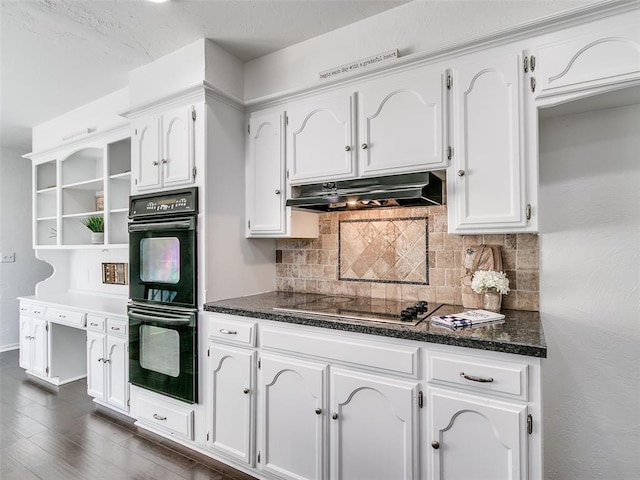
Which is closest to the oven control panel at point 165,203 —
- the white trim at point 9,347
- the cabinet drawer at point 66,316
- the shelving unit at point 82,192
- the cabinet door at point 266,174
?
the cabinet door at point 266,174

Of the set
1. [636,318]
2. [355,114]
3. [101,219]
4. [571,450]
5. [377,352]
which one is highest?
[355,114]

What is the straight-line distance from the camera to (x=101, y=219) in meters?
3.52

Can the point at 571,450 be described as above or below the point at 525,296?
below

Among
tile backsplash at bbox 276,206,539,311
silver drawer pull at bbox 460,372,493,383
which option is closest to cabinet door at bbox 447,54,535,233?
tile backsplash at bbox 276,206,539,311

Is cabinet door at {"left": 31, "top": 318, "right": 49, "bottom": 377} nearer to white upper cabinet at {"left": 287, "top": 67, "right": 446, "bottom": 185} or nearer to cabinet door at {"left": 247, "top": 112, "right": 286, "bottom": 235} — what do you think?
cabinet door at {"left": 247, "top": 112, "right": 286, "bottom": 235}

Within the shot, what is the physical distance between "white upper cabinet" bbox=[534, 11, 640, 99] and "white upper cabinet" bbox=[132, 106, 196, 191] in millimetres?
1999

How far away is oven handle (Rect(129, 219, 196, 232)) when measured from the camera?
233cm

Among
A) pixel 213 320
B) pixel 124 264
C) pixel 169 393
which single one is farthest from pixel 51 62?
pixel 169 393

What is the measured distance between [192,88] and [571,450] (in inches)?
116

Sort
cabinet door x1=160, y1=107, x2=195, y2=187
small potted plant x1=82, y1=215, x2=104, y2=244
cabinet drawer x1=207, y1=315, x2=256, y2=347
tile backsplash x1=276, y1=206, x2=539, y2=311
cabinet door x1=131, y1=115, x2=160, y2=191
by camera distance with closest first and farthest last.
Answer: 1. tile backsplash x1=276, y1=206, x2=539, y2=311
2. cabinet drawer x1=207, y1=315, x2=256, y2=347
3. cabinet door x1=160, y1=107, x2=195, y2=187
4. cabinet door x1=131, y1=115, x2=160, y2=191
5. small potted plant x1=82, y1=215, x2=104, y2=244

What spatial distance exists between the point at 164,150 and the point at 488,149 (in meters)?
2.06

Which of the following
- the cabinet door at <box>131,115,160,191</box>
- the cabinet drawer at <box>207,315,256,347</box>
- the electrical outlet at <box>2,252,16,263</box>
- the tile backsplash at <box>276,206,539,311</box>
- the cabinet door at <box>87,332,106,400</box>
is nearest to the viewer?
the tile backsplash at <box>276,206,539,311</box>

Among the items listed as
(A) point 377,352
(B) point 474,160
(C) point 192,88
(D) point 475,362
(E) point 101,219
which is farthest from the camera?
(E) point 101,219

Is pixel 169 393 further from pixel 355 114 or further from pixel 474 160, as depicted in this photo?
pixel 474 160
